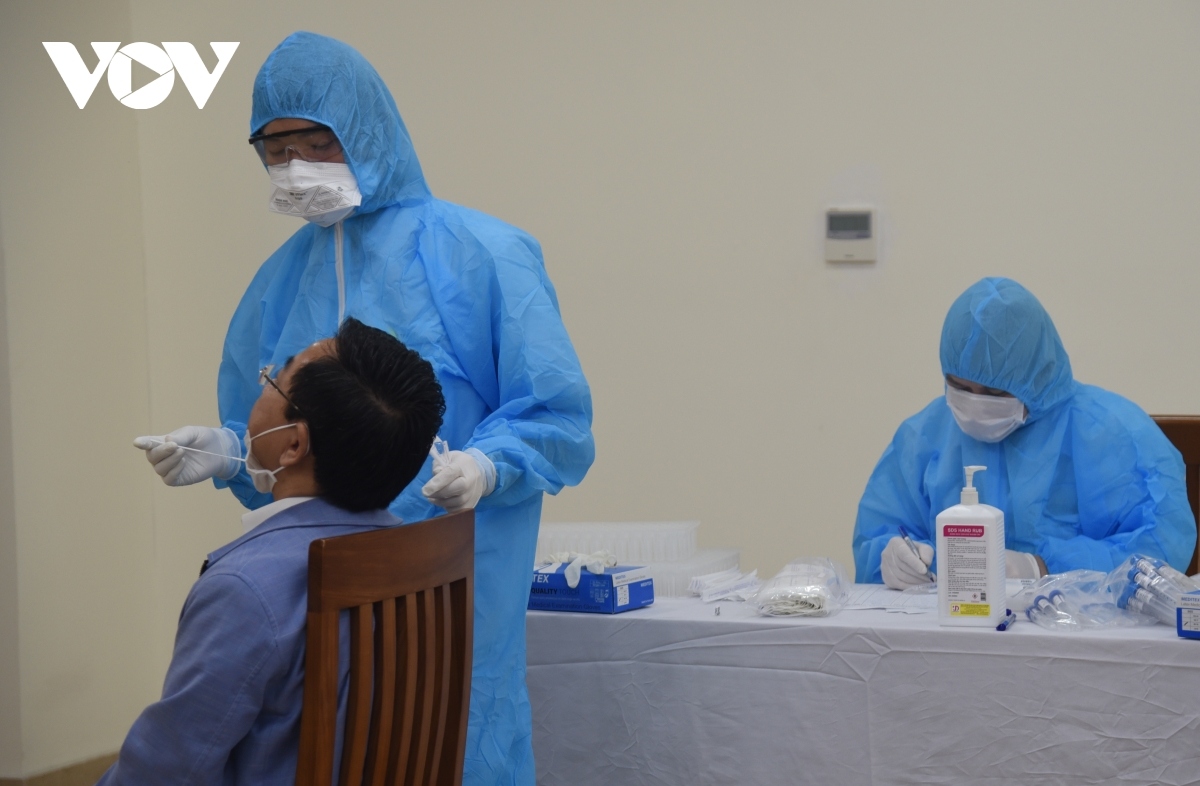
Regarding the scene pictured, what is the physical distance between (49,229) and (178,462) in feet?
6.46

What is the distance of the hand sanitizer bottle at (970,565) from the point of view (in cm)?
161

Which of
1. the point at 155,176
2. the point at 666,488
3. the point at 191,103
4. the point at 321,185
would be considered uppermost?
the point at 191,103

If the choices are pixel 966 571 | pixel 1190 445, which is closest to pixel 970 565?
pixel 966 571

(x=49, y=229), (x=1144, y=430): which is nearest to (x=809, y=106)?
(x=1144, y=430)

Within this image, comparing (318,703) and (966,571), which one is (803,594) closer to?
(966,571)

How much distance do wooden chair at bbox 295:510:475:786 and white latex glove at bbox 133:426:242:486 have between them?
0.45 metres

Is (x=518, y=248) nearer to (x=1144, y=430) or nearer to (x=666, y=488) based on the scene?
(x=1144, y=430)

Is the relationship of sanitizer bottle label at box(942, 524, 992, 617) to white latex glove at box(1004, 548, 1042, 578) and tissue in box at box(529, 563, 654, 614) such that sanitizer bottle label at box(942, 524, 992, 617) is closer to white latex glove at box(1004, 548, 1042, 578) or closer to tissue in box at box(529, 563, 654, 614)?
white latex glove at box(1004, 548, 1042, 578)

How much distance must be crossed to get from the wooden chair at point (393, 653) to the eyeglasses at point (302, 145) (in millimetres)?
698

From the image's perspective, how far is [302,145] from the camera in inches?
67.0

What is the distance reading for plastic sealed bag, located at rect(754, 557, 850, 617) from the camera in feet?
5.78

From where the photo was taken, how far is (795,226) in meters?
3.18

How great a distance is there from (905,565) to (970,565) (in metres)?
0.39

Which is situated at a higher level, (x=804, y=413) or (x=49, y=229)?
(x=49, y=229)
